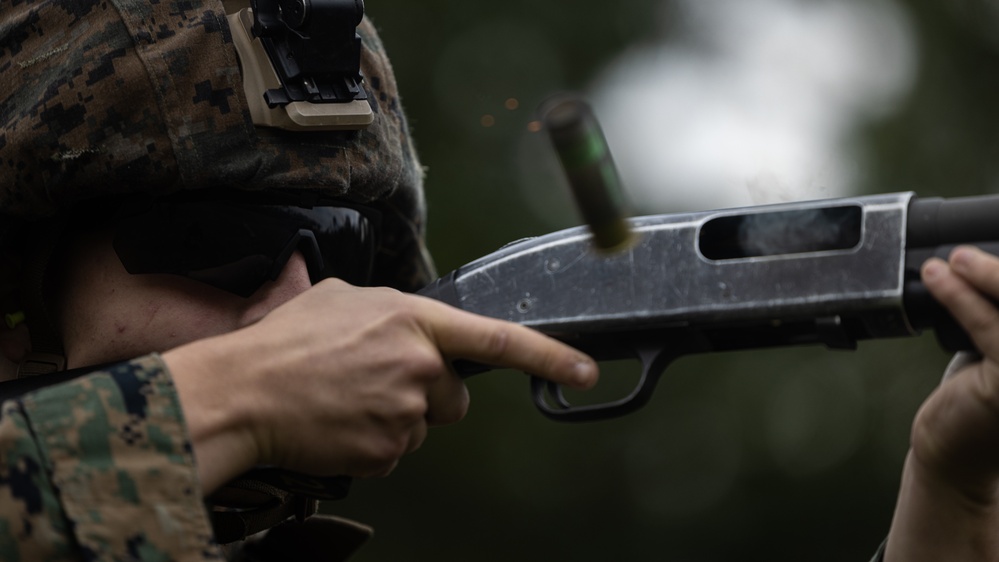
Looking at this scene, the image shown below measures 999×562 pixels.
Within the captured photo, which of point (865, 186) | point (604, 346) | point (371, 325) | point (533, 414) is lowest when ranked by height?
point (533, 414)

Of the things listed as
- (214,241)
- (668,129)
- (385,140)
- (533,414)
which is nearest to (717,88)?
(668,129)

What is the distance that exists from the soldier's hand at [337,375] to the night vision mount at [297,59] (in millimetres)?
709

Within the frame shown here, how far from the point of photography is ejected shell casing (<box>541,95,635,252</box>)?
2.20 metres

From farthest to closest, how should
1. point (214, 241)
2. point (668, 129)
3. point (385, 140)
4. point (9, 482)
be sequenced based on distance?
point (668, 129), point (385, 140), point (214, 241), point (9, 482)

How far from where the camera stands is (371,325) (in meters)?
2.35

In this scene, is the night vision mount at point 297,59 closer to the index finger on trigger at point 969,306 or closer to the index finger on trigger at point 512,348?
the index finger on trigger at point 512,348

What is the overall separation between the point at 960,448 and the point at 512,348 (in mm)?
956

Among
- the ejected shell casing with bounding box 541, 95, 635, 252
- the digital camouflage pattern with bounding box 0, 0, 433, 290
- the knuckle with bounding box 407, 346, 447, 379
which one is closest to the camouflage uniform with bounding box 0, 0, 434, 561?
the digital camouflage pattern with bounding box 0, 0, 433, 290

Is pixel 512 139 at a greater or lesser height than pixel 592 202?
lesser

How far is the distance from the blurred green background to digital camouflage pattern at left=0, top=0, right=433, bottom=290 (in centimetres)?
452

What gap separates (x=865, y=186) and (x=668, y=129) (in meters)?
2.40

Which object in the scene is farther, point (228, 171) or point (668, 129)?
point (668, 129)

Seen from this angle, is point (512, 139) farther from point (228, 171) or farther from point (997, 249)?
point (997, 249)

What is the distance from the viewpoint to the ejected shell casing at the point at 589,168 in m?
2.20
